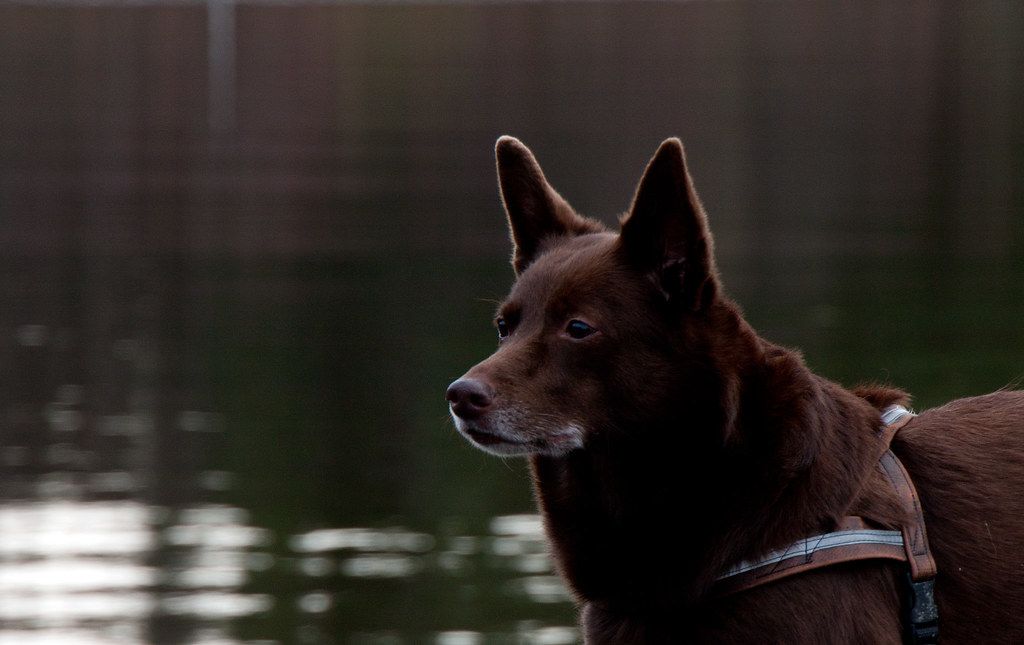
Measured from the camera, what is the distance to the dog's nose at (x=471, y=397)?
3943mm

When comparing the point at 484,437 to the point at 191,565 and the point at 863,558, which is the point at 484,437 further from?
the point at 191,565

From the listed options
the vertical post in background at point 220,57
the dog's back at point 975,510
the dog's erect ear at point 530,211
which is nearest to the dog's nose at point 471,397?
the dog's erect ear at point 530,211

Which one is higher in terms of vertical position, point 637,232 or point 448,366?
point 637,232

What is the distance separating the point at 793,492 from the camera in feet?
12.7

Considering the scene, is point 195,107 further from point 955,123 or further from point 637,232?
point 637,232

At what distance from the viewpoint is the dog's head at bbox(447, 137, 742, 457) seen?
3.88 metres

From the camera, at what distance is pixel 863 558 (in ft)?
12.4

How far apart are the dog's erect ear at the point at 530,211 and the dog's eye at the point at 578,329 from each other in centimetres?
53

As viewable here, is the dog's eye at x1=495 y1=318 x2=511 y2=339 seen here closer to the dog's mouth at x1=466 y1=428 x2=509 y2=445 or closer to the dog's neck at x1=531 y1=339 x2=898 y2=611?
the dog's mouth at x1=466 y1=428 x2=509 y2=445

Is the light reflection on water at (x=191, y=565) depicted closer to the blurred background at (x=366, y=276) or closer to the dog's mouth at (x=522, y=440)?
the blurred background at (x=366, y=276)

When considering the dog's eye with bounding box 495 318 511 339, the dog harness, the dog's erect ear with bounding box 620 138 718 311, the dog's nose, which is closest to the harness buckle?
the dog harness

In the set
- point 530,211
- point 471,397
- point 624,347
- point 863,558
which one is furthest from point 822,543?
point 530,211

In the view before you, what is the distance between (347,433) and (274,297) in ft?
24.2

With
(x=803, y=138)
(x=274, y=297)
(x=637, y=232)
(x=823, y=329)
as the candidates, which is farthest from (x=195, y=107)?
(x=637, y=232)
